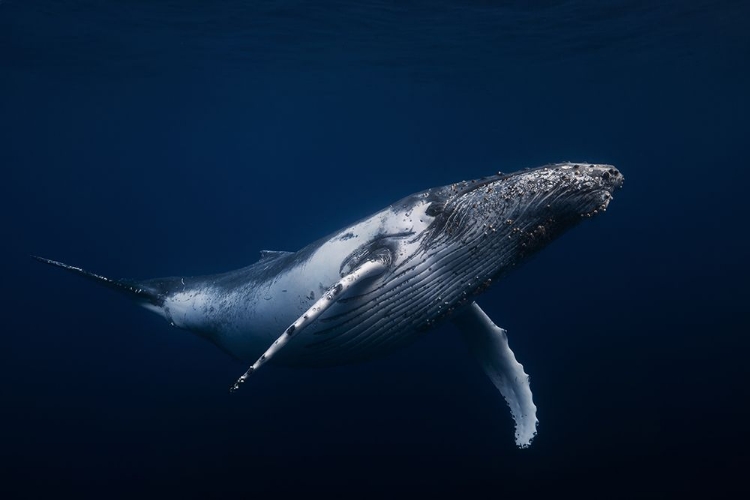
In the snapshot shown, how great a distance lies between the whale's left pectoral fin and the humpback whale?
240 millimetres

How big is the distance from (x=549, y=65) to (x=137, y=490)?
130 feet

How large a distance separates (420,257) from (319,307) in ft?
3.68

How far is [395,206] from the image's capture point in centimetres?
539

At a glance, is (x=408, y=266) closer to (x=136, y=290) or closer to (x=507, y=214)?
(x=507, y=214)

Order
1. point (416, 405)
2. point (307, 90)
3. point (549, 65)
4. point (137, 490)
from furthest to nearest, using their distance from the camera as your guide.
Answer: point (307, 90) → point (549, 65) → point (416, 405) → point (137, 490)

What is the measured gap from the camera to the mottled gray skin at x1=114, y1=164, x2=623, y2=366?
4496 mm

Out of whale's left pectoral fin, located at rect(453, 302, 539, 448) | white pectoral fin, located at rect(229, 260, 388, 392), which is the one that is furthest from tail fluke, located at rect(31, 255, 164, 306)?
whale's left pectoral fin, located at rect(453, 302, 539, 448)

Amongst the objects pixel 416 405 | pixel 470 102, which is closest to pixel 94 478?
pixel 416 405

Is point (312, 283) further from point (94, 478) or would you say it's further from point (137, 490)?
point (94, 478)

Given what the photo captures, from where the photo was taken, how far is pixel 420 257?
488cm

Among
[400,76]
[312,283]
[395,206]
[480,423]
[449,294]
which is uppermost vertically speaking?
[400,76]

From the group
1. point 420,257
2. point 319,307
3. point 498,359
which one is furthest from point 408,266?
point 498,359

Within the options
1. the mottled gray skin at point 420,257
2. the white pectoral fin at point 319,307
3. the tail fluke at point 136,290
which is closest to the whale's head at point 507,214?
the mottled gray skin at point 420,257

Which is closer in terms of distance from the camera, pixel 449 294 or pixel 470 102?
pixel 449 294
